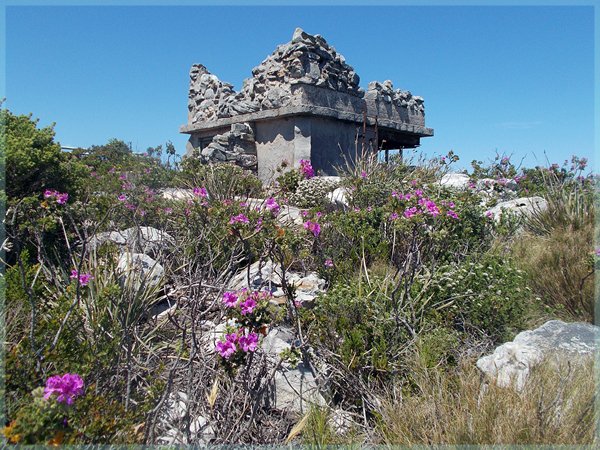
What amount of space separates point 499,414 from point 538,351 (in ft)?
3.21

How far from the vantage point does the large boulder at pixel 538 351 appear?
3.22 metres

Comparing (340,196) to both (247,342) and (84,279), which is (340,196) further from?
(247,342)

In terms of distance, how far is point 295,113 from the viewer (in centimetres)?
1025

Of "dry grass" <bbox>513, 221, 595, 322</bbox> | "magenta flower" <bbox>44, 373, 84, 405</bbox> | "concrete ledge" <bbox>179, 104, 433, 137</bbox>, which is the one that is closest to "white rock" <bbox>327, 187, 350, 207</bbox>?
"concrete ledge" <bbox>179, 104, 433, 137</bbox>

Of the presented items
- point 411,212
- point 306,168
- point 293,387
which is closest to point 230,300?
point 293,387

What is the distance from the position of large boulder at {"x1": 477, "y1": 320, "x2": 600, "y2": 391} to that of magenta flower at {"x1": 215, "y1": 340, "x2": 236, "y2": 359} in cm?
150

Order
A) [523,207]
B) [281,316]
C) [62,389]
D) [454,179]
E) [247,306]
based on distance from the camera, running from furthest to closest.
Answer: [454,179] < [523,207] < [281,316] < [247,306] < [62,389]

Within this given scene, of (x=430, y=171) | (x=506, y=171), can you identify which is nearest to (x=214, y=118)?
(x=430, y=171)

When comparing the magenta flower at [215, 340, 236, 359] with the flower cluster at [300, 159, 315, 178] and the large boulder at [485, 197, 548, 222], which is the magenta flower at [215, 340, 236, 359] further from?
the flower cluster at [300, 159, 315, 178]

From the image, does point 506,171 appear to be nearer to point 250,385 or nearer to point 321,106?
point 321,106

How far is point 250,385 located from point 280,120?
7999 mm

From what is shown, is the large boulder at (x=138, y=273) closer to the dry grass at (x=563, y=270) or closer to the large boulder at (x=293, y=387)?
the large boulder at (x=293, y=387)

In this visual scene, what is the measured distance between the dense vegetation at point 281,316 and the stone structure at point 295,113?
10.9 feet

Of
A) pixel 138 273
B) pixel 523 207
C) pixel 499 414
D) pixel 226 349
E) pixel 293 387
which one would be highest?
pixel 523 207
